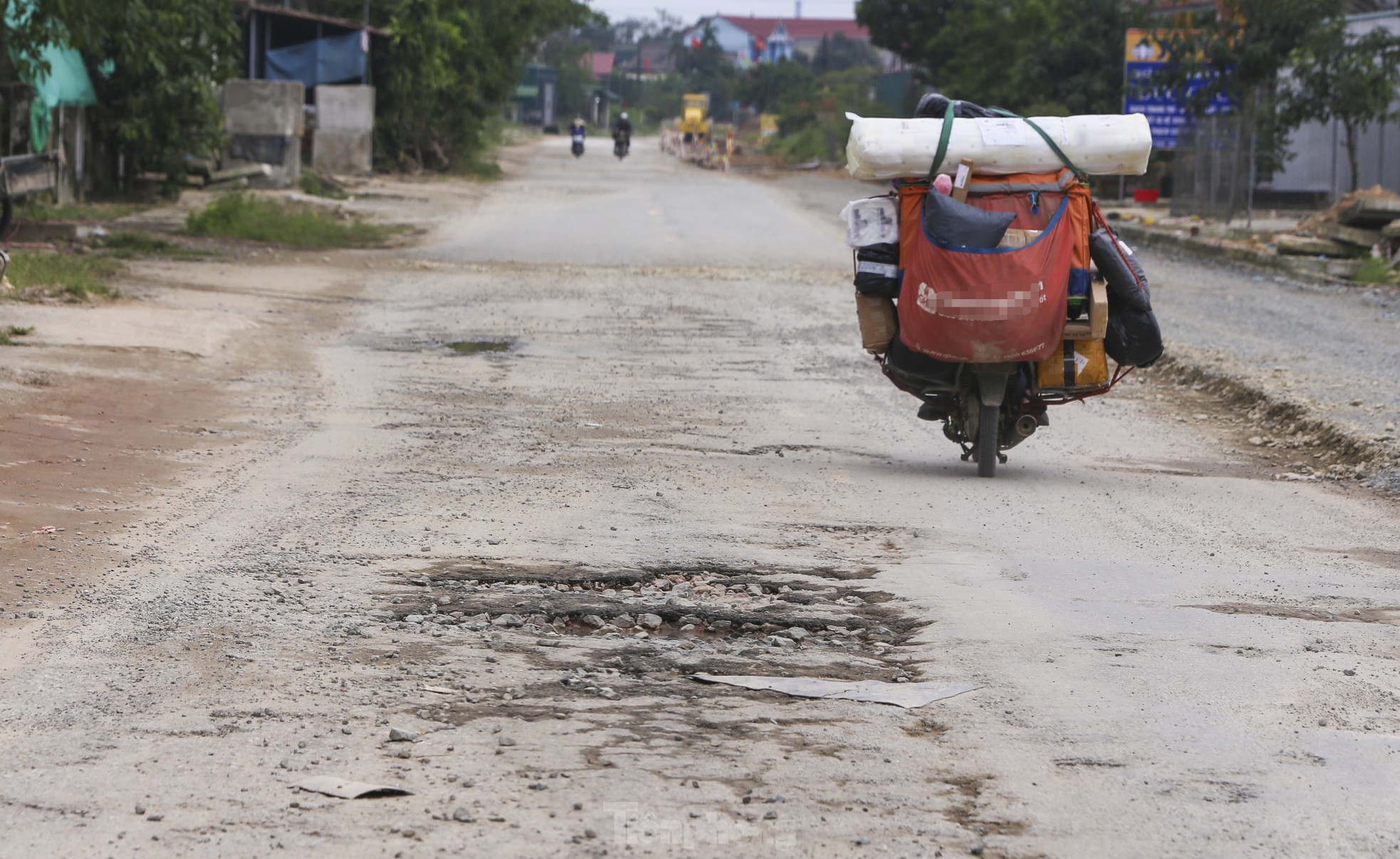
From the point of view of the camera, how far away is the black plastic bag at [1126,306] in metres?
6.93

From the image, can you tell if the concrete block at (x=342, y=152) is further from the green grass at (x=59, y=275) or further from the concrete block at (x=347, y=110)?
the green grass at (x=59, y=275)

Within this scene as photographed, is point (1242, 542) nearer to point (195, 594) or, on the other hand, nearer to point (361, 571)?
point (361, 571)

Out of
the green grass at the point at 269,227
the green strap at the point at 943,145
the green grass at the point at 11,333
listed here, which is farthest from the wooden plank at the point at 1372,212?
the green grass at the point at 11,333

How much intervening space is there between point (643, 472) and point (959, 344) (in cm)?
156

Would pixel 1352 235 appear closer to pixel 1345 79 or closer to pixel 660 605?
pixel 1345 79

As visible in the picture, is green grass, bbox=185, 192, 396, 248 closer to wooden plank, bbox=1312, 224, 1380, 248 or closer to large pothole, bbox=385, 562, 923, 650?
wooden plank, bbox=1312, 224, 1380, 248

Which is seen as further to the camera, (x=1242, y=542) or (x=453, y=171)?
(x=453, y=171)

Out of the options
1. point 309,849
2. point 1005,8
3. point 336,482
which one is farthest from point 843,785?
point 1005,8

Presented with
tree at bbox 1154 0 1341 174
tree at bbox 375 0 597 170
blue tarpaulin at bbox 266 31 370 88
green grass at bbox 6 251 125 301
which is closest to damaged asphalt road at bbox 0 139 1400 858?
green grass at bbox 6 251 125 301

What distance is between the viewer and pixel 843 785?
3.37m

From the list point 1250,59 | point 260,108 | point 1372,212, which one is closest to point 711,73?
point 260,108

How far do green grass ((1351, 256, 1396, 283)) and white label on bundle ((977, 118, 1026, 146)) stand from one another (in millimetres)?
12577

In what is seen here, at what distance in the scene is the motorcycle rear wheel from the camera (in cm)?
720

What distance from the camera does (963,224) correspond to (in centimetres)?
664
